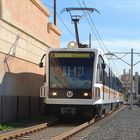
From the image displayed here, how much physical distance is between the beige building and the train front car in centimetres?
211

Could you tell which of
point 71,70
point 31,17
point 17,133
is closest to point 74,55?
point 71,70

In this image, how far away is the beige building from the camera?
24797 millimetres

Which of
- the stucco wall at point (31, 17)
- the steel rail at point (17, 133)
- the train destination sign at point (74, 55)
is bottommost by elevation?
the steel rail at point (17, 133)

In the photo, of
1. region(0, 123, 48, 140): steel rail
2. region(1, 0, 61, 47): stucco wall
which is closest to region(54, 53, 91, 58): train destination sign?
region(1, 0, 61, 47): stucco wall

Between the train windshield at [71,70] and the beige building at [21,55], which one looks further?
the beige building at [21,55]

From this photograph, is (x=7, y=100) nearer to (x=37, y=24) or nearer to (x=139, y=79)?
(x=37, y=24)

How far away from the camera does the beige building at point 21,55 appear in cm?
2480

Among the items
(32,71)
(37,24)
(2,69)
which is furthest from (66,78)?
(37,24)

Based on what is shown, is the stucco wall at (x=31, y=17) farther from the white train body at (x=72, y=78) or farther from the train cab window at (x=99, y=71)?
the train cab window at (x=99, y=71)

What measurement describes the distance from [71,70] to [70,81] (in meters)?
0.55

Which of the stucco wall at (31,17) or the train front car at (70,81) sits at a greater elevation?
the stucco wall at (31,17)

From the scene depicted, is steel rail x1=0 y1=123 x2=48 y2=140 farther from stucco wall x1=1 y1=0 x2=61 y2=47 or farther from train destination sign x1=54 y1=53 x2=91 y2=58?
stucco wall x1=1 y1=0 x2=61 y2=47

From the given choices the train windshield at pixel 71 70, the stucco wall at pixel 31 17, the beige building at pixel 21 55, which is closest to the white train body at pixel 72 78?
the train windshield at pixel 71 70

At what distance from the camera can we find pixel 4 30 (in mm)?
24672
